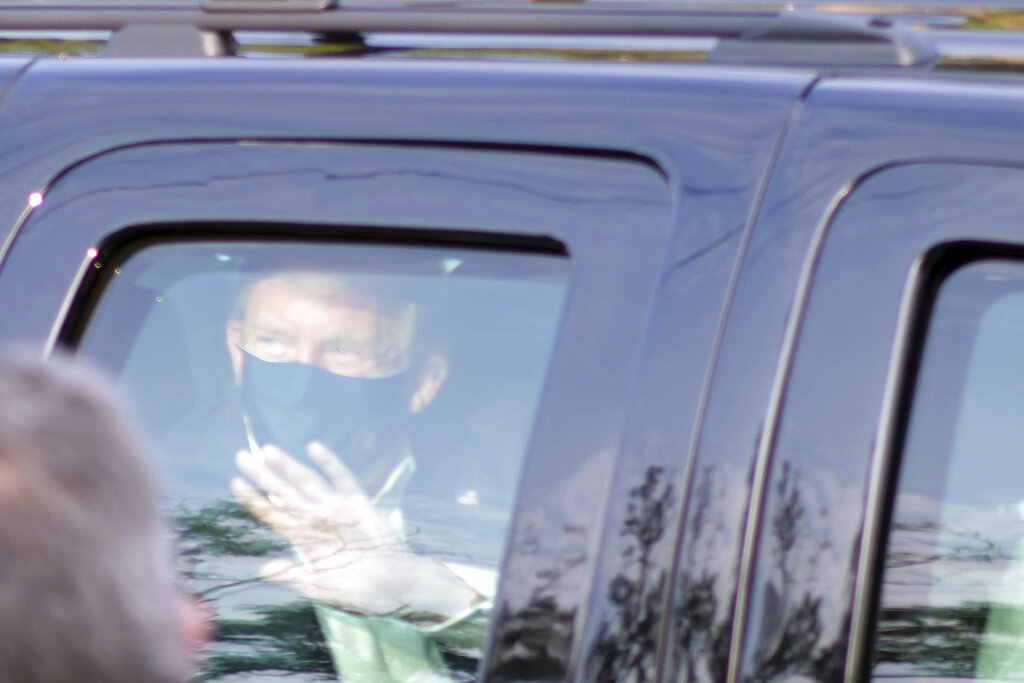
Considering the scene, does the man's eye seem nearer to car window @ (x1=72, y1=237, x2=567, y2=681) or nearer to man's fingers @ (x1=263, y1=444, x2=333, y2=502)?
car window @ (x1=72, y1=237, x2=567, y2=681)

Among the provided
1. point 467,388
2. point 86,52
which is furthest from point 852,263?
point 86,52

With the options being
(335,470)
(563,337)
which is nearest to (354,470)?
(335,470)

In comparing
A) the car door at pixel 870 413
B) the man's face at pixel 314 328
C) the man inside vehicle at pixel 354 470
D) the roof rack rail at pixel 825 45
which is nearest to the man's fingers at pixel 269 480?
the man inside vehicle at pixel 354 470

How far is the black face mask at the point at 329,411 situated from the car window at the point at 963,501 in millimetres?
549

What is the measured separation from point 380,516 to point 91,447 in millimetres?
746

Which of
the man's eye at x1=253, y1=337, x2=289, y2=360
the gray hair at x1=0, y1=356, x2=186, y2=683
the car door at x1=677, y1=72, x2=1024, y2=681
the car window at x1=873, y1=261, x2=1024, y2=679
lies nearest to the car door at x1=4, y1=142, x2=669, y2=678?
the man's eye at x1=253, y1=337, x2=289, y2=360

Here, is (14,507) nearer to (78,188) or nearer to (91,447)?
(91,447)

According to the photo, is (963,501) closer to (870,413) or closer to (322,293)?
(870,413)

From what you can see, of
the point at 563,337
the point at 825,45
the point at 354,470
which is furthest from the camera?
the point at 825,45

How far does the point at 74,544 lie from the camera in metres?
0.87

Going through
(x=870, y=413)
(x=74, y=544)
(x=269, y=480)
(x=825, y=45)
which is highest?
(x=825, y=45)

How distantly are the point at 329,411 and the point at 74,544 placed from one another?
828mm

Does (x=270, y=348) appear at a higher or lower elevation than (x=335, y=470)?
higher

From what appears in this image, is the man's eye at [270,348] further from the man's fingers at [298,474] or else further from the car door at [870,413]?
the car door at [870,413]
